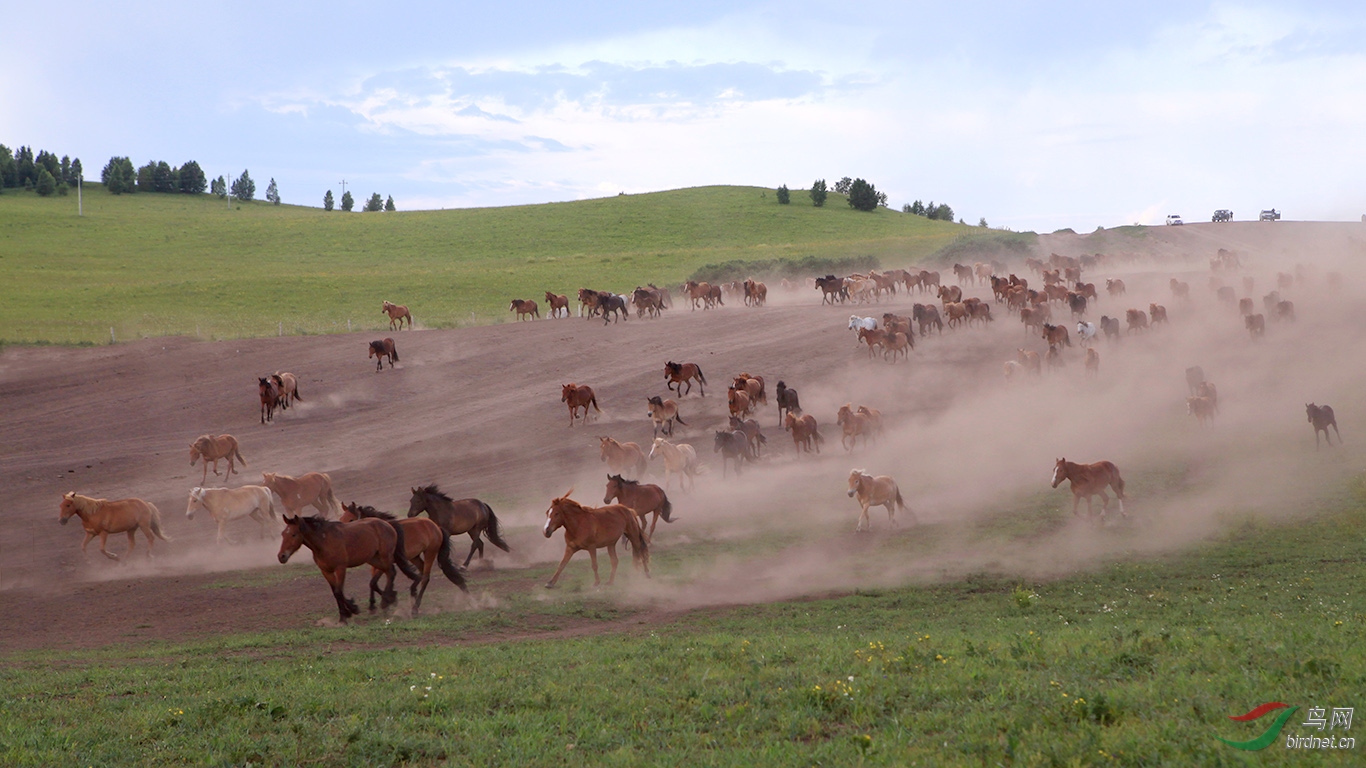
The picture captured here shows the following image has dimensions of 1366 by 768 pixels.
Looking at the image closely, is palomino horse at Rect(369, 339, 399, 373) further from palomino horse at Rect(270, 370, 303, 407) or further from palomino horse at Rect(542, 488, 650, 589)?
palomino horse at Rect(542, 488, 650, 589)

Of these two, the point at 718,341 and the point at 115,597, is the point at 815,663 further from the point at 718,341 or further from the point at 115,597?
the point at 718,341

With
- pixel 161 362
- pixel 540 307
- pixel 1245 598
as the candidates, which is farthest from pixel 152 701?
pixel 540 307

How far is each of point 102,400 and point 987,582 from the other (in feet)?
104

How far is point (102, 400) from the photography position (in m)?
35.1

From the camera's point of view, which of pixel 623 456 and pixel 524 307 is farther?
pixel 524 307

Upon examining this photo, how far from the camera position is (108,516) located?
2002cm

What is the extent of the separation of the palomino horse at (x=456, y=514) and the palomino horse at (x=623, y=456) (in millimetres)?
7424

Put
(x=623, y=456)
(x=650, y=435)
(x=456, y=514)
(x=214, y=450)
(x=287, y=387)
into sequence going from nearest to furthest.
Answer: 1. (x=456, y=514)
2. (x=623, y=456)
3. (x=214, y=450)
4. (x=650, y=435)
5. (x=287, y=387)

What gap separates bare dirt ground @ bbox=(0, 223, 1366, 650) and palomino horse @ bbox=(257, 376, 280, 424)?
579 mm

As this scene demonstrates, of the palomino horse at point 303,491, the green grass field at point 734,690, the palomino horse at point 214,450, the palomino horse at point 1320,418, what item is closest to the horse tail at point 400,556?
the green grass field at point 734,690

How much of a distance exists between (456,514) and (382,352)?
928 inches

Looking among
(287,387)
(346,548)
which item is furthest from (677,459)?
(287,387)

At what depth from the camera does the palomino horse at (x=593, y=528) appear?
53.5 feet

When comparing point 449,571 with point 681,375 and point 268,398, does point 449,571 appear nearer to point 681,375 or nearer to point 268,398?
point 681,375
